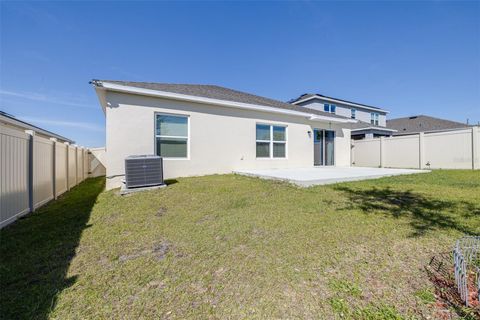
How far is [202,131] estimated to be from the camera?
861 centimetres

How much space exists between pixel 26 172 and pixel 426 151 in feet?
58.3

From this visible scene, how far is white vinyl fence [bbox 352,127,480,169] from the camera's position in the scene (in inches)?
431

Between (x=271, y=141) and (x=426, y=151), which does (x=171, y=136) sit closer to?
(x=271, y=141)

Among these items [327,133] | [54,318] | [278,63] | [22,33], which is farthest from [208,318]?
[278,63]

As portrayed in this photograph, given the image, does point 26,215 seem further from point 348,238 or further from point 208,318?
point 348,238

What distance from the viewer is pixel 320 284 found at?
2.01 m

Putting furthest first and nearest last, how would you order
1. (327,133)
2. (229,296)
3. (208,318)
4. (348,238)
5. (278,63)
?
(278,63) < (327,133) < (348,238) < (229,296) < (208,318)

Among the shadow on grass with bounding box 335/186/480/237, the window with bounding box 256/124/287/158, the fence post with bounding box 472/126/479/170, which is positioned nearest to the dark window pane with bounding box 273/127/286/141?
the window with bounding box 256/124/287/158

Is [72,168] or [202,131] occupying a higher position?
[202,131]

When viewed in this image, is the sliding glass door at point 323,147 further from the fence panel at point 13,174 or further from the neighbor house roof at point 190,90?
the fence panel at point 13,174

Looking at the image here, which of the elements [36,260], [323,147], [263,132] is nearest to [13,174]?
[36,260]

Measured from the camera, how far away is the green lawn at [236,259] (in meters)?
1.77

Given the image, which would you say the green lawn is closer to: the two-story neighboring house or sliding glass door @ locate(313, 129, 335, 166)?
sliding glass door @ locate(313, 129, 335, 166)

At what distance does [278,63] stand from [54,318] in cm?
1525
